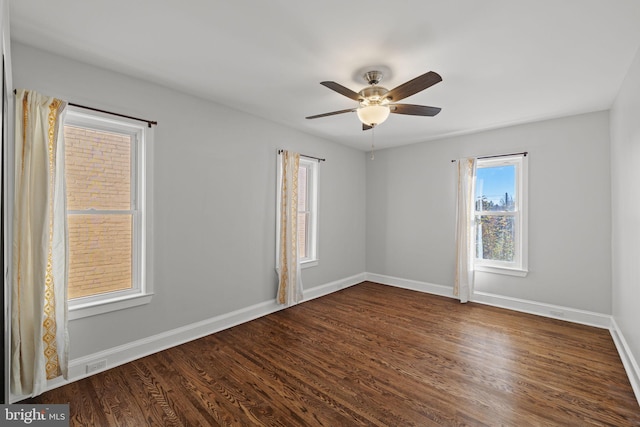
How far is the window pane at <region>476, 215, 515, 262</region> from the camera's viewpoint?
406 centimetres

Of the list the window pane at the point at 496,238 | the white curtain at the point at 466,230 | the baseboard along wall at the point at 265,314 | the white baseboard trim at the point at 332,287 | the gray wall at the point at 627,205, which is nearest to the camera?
the gray wall at the point at 627,205

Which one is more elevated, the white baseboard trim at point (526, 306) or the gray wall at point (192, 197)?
the gray wall at point (192, 197)

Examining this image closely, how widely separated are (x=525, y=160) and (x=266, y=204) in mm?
3435

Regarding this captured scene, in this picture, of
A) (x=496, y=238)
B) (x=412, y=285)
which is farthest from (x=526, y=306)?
(x=412, y=285)

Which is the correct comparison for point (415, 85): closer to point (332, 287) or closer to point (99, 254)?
point (99, 254)

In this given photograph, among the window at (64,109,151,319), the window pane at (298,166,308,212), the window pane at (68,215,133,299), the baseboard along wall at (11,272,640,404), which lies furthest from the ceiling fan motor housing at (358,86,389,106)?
the baseboard along wall at (11,272,640,404)

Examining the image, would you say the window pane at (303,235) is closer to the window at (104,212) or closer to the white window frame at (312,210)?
the white window frame at (312,210)

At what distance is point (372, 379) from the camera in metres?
2.37

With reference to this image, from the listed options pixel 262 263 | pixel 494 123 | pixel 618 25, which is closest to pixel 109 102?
pixel 262 263

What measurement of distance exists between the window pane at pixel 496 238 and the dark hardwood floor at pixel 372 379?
0.95m

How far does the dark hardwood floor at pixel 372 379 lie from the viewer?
1958mm

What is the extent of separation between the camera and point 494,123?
3.87m

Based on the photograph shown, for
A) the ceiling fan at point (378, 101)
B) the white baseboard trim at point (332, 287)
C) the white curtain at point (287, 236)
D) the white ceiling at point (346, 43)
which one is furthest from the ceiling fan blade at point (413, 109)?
the white baseboard trim at point (332, 287)

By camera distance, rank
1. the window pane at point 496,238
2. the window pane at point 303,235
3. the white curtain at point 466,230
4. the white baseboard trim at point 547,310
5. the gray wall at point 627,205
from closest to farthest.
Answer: the gray wall at point 627,205 < the white baseboard trim at point 547,310 < the window pane at point 496,238 < the white curtain at point 466,230 < the window pane at point 303,235
